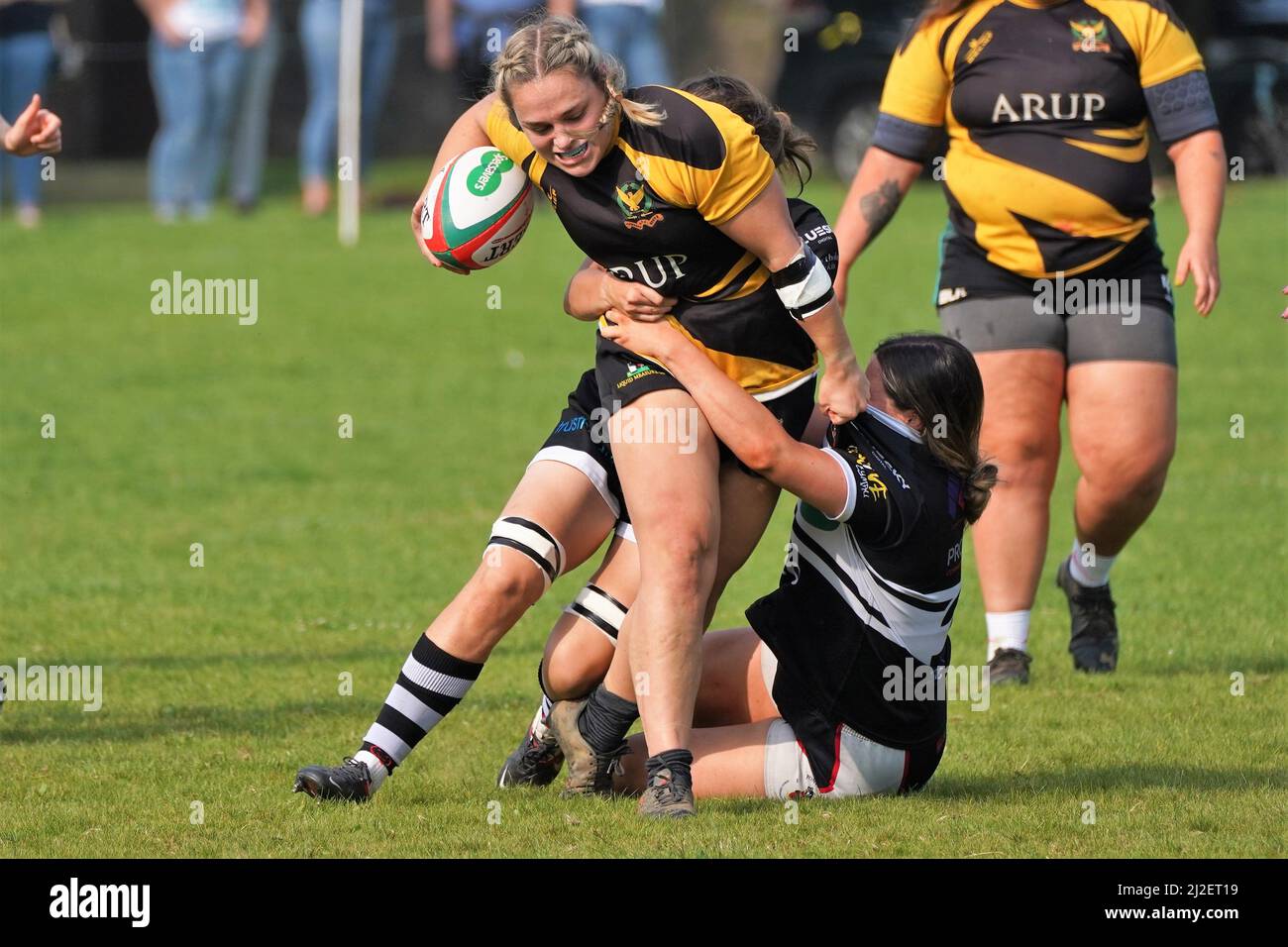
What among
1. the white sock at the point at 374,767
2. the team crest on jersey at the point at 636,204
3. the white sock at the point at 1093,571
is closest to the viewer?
the team crest on jersey at the point at 636,204

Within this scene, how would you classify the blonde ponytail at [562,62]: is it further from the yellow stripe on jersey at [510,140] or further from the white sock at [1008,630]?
the white sock at [1008,630]

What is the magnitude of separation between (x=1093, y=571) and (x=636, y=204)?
2.91 meters

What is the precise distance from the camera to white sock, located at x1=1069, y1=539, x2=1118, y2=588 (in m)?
7.22

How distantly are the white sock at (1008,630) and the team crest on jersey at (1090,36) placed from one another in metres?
1.93

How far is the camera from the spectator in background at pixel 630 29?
59.3 feet

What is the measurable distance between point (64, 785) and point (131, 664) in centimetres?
161

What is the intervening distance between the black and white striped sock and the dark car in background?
14.8 m

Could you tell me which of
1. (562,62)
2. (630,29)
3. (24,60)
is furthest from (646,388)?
(24,60)

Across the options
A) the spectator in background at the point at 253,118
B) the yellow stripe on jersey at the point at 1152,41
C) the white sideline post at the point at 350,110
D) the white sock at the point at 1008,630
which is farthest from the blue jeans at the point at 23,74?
the yellow stripe on jersey at the point at 1152,41

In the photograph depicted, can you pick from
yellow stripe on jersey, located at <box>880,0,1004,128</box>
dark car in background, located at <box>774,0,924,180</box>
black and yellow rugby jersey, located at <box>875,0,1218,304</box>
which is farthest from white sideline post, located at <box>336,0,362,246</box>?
black and yellow rugby jersey, located at <box>875,0,1218,304</box>

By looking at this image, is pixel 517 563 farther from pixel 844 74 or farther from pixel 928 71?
pixel 844 74

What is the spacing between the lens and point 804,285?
5.02 m

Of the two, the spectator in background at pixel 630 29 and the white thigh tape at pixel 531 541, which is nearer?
the white thigh tape at pixel 531 541

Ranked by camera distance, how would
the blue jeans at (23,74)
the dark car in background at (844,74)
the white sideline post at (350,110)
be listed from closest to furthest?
1. the white sideline post at (350,110)
2. the blue jeans at (23,74)
3. the dark car in background at (844,74)
